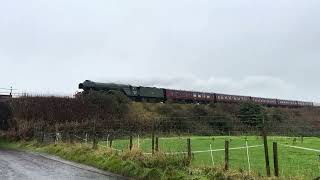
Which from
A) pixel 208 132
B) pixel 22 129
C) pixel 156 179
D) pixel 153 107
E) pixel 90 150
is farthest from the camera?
pixel 153 107

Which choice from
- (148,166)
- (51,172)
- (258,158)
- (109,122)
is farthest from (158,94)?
(148,166)

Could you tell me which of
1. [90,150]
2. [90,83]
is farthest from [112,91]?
[90,150]

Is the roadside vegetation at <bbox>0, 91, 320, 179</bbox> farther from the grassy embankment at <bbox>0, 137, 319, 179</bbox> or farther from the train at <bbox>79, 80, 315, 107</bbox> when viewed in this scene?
the train at <bbox>79, 80, 315, 107</bbox>

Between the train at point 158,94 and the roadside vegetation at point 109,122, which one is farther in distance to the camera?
the train at point 158,94

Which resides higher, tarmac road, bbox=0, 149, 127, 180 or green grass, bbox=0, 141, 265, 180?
green grass, bbox=0, 141, 265, 180

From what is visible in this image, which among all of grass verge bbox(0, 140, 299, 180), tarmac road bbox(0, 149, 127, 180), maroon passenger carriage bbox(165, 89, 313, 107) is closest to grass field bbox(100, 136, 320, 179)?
grass verge bbox(0, 140, 299, 180)

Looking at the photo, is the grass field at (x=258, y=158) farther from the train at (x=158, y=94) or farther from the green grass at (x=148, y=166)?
the train at (x=158, y=94)

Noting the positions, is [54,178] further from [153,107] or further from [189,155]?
[153,107]

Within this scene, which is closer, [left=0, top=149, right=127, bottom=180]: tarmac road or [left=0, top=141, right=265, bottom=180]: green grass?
[left=0, top=141, right=265, bottom=180]: green grass

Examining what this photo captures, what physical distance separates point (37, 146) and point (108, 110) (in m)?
31.0

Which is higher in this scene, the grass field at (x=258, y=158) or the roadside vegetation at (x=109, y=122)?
the roadside vegetation at (x=109, y=122)

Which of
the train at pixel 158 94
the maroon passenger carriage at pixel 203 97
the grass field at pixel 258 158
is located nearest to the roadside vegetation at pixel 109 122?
the train at pixel 158 94

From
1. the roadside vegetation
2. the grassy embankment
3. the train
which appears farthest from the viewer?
the train

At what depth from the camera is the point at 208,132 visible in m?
57.9
